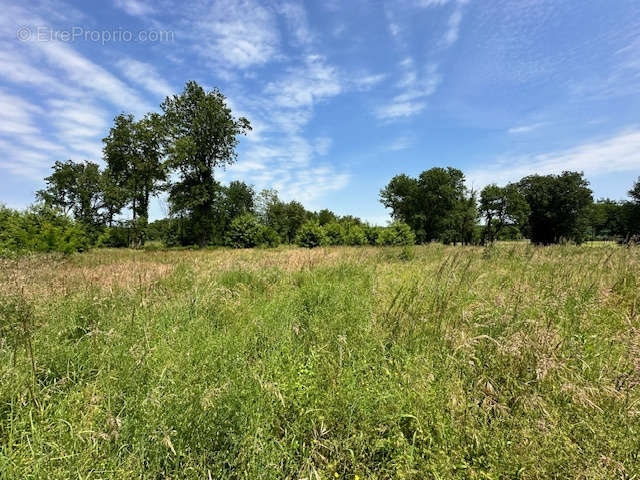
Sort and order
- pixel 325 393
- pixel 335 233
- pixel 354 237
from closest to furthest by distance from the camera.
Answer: pixel 325 393 < pixel 335 233 < pixel 354 237

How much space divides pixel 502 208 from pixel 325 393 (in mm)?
50509

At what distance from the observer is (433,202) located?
42.3 metres

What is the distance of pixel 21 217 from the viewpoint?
12398 mm

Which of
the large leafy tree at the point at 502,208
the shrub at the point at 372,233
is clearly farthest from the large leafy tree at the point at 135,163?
the large leafy tree at the point at 502,208

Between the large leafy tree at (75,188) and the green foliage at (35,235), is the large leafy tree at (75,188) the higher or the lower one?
the higher one

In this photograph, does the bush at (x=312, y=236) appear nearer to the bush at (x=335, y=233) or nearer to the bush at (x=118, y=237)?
the bush at (x=335, y=233)

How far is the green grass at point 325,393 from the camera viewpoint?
163 centimetres

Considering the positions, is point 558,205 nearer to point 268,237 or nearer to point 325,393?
point 268,237

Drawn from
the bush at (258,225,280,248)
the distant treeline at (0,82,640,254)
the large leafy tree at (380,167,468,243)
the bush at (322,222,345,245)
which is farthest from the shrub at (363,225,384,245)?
the bush at (258,225,280,248)

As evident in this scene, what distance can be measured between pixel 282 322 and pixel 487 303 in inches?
119

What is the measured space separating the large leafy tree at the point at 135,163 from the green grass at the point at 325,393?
3020 cm

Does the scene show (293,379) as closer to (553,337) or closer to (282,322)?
(282,322)

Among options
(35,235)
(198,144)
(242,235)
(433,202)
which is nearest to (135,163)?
(198,144)

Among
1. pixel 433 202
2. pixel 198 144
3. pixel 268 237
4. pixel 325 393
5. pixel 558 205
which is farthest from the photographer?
pixel 433 202
